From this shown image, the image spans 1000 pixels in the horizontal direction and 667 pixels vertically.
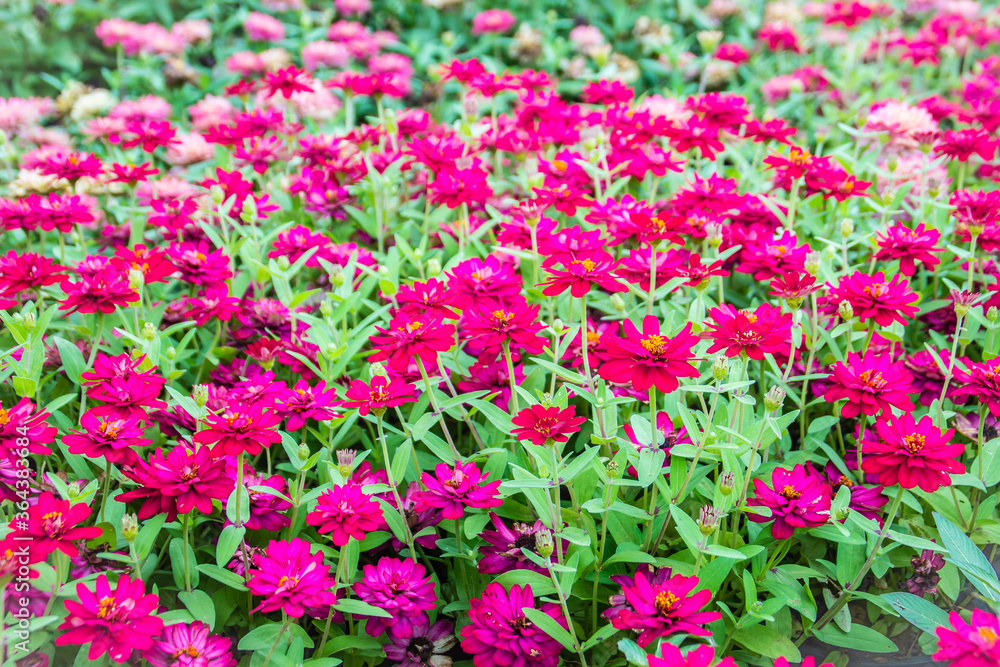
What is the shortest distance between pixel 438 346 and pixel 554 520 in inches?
15.6

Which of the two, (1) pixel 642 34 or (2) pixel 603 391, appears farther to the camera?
(1) pixel 642 34

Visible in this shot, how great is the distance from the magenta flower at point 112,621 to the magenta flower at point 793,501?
1.07 m

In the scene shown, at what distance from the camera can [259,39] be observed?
3949 millimetres

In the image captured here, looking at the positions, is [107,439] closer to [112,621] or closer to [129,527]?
[129,527]

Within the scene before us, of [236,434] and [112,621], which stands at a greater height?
[236,434]

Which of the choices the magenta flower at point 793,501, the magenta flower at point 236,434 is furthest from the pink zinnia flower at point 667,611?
the magenta flower at point 236,434

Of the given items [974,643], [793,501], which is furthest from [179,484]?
[974,643]

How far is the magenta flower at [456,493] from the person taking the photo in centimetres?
134

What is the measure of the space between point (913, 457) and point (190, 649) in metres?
1.27

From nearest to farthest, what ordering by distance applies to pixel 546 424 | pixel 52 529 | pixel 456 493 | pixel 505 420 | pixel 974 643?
pixel 974 643 → pixel 52 529 → pixel 546 424 → pixel 456 493 → pixel 505 420

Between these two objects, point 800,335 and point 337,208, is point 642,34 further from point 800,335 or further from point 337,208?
point 800,335

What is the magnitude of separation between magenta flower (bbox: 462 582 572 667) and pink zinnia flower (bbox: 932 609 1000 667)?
61 cm

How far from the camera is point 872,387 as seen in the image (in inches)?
52.6

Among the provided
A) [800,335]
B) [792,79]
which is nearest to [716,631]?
[800,335]
